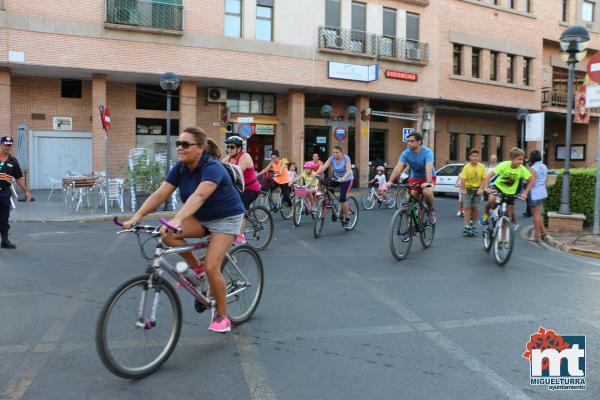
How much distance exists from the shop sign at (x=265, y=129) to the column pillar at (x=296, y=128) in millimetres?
1301

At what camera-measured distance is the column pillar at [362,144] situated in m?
26.7

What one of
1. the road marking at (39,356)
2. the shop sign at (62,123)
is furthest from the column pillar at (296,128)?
the road marking at (39,356)

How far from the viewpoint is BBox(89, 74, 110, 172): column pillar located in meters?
21.4

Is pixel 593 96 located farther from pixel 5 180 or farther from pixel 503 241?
pixel 5 180

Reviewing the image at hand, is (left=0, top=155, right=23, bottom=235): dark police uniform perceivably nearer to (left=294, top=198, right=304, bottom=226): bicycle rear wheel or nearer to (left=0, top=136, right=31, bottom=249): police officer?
(left=0, top=136, right=31, bottom=249): police officer

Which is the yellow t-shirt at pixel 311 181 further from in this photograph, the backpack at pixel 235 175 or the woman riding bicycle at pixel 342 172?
the backpack at pixel 235 175

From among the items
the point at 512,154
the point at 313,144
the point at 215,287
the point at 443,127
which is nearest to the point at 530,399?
the point at 215,287

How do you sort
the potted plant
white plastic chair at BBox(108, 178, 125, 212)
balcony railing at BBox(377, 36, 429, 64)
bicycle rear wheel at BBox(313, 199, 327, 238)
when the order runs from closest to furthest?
bicycle rear wheel at BBox(313, 199, 327, 238) < the potted plant < white plastic chair at BBox(108, 178, 125, 212) < balcony railing at BBox(377, 36, 429, 64)

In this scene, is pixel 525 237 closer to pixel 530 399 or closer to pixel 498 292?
pixel 498 292

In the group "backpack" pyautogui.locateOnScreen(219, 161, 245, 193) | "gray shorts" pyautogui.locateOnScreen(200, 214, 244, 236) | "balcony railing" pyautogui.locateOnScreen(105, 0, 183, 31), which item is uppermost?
"balcony railing" pyautogui.locateOnScreen(105, 0, 183, 31)

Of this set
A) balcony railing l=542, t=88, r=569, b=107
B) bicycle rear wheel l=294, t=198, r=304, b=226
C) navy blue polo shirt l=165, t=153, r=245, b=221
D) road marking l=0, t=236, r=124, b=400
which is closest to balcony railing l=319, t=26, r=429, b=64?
balcony railing l=542, t=88, r=569, b=107

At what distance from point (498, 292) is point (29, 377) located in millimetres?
4777

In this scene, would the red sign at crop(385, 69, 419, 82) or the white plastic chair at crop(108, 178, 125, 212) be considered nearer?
the white plastic chair at crop(108, 178, 125, 212)

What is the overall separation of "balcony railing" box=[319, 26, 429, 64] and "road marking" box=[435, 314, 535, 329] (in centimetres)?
2090
